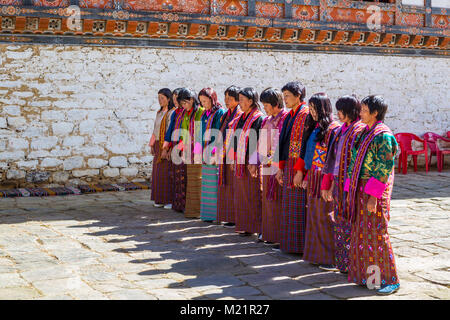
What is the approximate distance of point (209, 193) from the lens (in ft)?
22.3

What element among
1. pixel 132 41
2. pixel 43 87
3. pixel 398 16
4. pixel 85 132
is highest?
pixel 398 16

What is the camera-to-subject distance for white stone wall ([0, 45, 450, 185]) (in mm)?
9289

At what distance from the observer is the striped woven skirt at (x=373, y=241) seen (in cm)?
409

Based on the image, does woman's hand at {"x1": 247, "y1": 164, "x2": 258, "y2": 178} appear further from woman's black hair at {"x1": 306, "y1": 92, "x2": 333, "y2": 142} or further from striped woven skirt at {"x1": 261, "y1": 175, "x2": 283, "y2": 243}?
woman's black hair at {"x1": 306, "y1": 92, "x2": 333, "y2": 142}

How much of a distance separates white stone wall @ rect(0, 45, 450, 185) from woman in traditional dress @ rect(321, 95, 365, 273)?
6102mm

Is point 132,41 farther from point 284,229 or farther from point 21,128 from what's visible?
point 284,229

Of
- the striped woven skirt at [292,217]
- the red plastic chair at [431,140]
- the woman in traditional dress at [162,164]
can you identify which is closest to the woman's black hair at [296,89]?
the striped woven skirt at [292,217]

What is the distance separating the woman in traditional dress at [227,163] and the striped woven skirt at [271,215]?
0.78m

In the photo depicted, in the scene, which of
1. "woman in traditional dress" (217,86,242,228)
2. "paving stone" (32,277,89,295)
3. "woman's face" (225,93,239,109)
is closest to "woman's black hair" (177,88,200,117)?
"woman in traditional dress" (217,86,242,228)

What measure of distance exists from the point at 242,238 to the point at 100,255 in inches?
62.5

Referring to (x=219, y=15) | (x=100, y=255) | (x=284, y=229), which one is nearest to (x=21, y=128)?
(x=219, y=15)

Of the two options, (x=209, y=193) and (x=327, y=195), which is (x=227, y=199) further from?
(x=327, y=195)

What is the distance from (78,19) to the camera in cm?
932

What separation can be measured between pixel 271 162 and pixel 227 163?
0.97 metres
